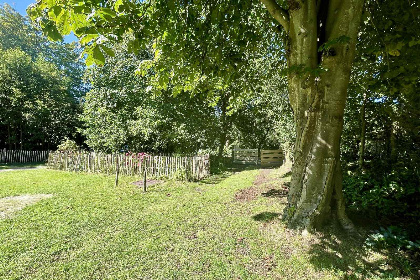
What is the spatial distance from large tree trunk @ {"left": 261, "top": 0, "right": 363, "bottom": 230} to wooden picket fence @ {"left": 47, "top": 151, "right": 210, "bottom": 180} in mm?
6265

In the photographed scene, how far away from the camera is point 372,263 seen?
321 cm

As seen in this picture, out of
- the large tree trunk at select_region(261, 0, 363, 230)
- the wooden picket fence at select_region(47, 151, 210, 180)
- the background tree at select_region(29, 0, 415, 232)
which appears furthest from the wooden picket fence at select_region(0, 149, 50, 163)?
the large tree trunk at select_region(261, 0, 363, 230)

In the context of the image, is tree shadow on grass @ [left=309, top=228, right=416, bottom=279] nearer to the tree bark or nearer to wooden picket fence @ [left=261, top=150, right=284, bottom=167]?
the tree bark

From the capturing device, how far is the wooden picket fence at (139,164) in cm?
993

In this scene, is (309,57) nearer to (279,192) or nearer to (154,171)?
(279,192)

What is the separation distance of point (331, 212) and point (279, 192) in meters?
3.30

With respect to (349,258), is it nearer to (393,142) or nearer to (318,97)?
(318,97)

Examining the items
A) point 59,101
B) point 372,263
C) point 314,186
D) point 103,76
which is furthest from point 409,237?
point 59,101

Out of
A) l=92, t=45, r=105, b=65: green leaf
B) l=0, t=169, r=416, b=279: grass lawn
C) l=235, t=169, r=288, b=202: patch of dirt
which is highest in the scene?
l=92, t=45, r=105, b=65: green leaf

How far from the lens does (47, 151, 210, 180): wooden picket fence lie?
32.6 ft

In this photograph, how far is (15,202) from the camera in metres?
6.36

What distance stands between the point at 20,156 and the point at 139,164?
1375 centimetres

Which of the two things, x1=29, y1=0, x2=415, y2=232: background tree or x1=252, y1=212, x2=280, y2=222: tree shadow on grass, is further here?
x1=252, y1=212, x2=280, y2=222: tree shadow on grass

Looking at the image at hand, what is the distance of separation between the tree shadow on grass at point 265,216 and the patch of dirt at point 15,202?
603 centimetres
